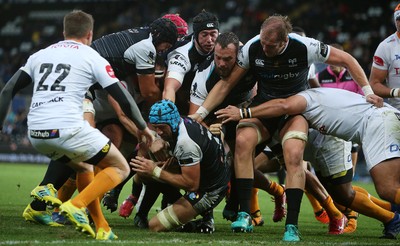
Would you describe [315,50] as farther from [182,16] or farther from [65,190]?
[182,16]

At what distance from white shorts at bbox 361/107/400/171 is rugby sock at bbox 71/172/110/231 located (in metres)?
2.40

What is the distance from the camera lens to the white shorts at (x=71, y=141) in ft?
20.9

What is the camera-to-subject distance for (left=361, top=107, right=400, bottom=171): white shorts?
7090 mm

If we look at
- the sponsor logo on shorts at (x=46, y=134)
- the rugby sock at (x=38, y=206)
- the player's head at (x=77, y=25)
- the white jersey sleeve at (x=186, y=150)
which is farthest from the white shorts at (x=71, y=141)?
the rugby sock at (x=38, y=206)

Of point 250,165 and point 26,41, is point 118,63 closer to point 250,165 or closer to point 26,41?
point 250,165

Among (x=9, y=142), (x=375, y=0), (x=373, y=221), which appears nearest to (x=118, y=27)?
(x=9, y=142)

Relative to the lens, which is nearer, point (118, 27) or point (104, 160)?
point (104, 160)

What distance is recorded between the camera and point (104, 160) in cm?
655

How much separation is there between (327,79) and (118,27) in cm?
1627

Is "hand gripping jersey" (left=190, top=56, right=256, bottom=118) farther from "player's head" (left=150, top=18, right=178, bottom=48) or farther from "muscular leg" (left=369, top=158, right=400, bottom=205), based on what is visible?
"muscular leg" (left=369, top=158, right=400, bottom=205)

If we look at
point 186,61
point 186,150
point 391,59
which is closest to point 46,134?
point 186,150

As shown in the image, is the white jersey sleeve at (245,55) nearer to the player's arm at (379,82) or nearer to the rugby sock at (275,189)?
the player's arm at (379,82)

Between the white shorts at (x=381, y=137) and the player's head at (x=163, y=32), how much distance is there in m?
2.31

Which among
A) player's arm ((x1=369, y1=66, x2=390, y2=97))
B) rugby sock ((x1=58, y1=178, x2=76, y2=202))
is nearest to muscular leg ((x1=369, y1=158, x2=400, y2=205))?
player's arm ((x1=369, y1=66, x2=390, y2=97))
